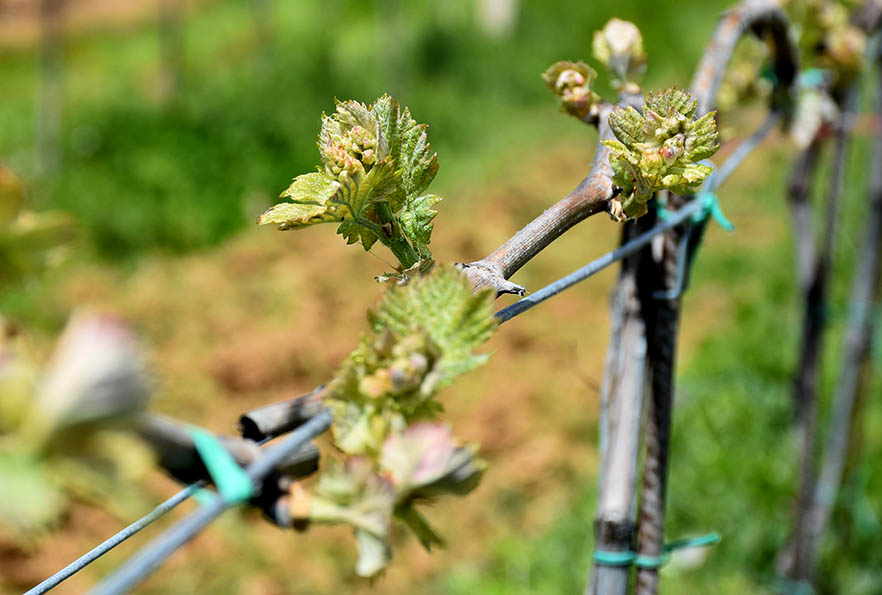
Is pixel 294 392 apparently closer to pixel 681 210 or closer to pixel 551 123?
pixel 681 210

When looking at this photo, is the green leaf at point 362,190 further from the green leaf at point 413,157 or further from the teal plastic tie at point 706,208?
the teal plastic tie at point 706,208

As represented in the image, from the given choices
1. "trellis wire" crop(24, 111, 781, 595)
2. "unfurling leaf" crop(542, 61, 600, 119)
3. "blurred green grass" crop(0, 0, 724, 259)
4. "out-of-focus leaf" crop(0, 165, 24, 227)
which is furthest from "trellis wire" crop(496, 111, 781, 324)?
"blurred green grass" crop(0, 0, 724, 259)

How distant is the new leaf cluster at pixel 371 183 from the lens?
0.42 metres

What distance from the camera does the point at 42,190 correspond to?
4.22 meters

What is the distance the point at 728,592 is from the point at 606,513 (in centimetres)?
127

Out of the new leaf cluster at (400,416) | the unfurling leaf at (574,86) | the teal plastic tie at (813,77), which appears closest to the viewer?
the new leaf cluster at (400,416)

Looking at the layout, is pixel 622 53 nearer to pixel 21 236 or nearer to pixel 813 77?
pixel 21 236

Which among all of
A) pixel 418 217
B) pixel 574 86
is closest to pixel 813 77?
pixel 574 86

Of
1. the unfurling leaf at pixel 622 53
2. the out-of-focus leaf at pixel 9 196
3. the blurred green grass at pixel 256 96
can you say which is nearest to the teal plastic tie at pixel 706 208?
the unfurling leaf at pixel 622 53

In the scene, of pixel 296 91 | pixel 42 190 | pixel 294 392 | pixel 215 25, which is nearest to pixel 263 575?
pixel 294 392

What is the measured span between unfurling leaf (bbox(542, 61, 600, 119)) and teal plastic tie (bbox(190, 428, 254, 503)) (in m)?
0.40

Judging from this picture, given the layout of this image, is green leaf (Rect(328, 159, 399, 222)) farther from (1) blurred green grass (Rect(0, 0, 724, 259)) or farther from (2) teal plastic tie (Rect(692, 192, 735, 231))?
(1) blurred green grass (Rect(0, 0, 724, 259))

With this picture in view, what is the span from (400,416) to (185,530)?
0.10m

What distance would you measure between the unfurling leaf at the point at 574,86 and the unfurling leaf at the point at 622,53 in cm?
5
